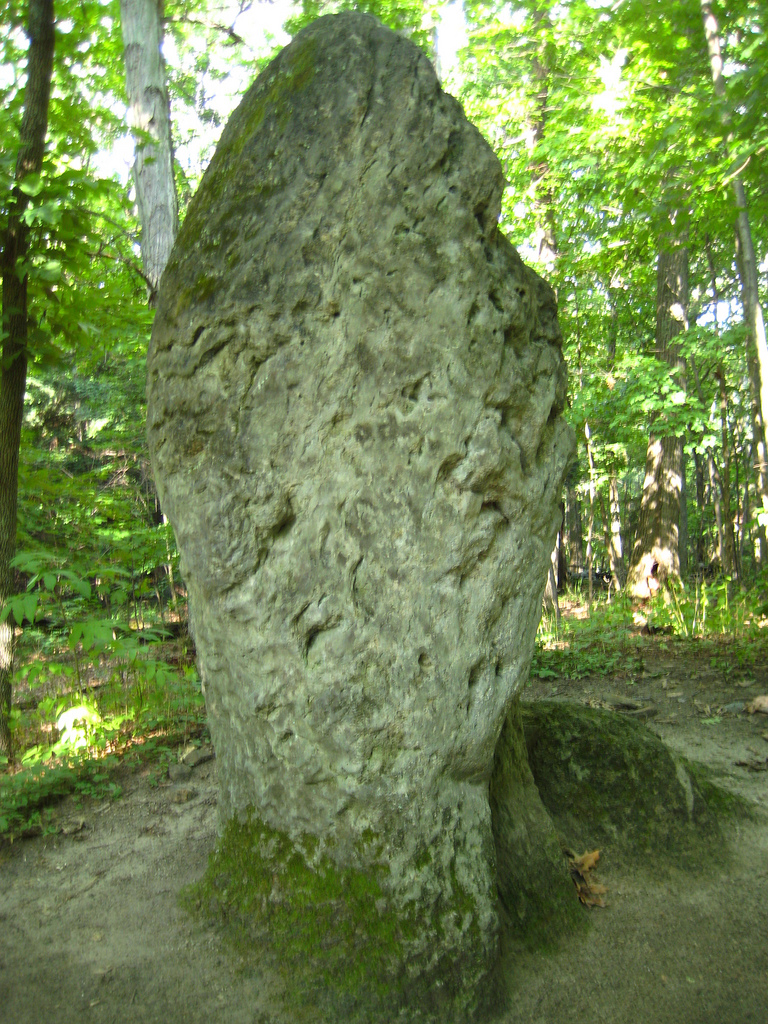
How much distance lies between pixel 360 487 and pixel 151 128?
4516 millimetres

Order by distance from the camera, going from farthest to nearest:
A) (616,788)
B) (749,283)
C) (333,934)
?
(749,283) → (616,788) → (333,934)

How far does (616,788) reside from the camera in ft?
11.7

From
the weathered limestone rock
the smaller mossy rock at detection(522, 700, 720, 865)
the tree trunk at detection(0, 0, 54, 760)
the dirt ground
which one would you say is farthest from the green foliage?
the tree trunk at detection(0, 0, 54, 760)

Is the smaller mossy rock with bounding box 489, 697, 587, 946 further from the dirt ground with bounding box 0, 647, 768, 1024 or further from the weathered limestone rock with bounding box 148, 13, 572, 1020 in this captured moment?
the weathered limestone rock with bounding box 148, 13, 572, 1020

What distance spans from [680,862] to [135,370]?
9091mm

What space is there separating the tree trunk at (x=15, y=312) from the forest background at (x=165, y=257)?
13 mm

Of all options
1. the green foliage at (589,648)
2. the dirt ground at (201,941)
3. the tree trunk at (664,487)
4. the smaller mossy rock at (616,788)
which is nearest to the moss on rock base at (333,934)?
the dirt ground at (201,941)

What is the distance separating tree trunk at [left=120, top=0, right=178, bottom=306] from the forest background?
0.06 ft

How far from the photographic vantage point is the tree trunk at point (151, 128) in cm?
534

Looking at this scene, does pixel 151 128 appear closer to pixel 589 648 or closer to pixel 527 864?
pixel 527 864

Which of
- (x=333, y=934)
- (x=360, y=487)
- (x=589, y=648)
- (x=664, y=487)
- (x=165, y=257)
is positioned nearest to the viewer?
(x=333, y=934)

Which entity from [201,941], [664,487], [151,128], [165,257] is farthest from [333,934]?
[664,487]

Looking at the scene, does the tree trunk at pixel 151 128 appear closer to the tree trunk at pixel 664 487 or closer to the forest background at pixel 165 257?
the forest background at pixel 165 257

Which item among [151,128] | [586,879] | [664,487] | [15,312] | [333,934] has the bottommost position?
[586,879]
